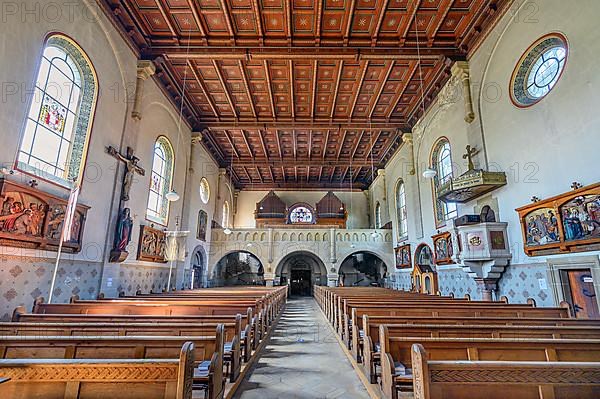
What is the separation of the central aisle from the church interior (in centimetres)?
4

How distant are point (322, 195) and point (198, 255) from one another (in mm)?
9603

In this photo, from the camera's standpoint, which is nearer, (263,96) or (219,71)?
(219,71)

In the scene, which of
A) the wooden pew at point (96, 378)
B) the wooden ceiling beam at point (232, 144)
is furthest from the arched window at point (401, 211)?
the wooden pew at point (96, 378)

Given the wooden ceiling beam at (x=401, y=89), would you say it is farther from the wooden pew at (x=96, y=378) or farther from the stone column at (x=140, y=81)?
the wooden pew at (x=96, y=378)

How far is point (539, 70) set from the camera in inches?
249

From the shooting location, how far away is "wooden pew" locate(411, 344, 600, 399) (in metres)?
1.70

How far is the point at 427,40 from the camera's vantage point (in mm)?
8547

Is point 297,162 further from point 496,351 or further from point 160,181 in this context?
point 496,351

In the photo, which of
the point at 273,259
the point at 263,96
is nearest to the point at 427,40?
the point at 263,96

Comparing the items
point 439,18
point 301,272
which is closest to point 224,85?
point 439,18

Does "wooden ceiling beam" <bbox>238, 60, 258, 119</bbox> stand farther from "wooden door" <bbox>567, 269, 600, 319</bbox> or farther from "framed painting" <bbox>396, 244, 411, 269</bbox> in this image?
"wooden door" <bbox>567, 269, 600, 319</bbox>

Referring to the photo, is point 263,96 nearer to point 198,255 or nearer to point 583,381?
point 198,255

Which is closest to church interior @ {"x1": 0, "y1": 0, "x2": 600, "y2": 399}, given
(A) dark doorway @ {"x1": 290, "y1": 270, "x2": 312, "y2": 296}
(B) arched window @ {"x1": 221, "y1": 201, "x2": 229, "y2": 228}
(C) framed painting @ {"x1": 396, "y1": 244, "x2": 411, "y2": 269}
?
(C) framed painting @ {"x1": 396, "y1": 244, "x2": 411, "y2": 269}

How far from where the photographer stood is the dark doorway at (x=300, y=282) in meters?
19.7
